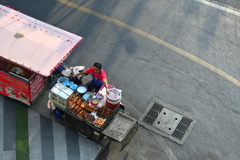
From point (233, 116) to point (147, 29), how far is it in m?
4.80

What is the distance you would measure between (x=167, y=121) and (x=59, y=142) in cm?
345

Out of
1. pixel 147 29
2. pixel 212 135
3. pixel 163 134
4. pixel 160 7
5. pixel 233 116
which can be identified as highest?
pixel 160 7

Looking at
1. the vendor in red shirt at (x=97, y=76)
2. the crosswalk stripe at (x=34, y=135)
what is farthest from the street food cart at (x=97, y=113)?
the crosswalk stripe at (x=34, y=135)

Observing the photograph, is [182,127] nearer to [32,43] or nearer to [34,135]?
[34,135]

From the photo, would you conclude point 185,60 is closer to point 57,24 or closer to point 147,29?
point 147,29

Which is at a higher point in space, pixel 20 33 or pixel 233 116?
pixel 233 116

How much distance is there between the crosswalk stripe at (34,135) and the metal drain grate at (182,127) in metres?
4.08

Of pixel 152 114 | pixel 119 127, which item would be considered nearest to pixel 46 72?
pixel 119 127

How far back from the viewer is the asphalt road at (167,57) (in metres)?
10.3

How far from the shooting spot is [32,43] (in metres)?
9.52

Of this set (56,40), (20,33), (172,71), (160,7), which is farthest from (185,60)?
(20,33)

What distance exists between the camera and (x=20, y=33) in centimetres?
969

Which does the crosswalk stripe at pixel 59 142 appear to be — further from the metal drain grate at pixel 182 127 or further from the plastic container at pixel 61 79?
the metal drain grate at pixel 182 127

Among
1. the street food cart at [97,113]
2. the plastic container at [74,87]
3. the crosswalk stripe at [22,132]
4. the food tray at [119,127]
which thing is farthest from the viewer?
the plastic container at [74,87]
